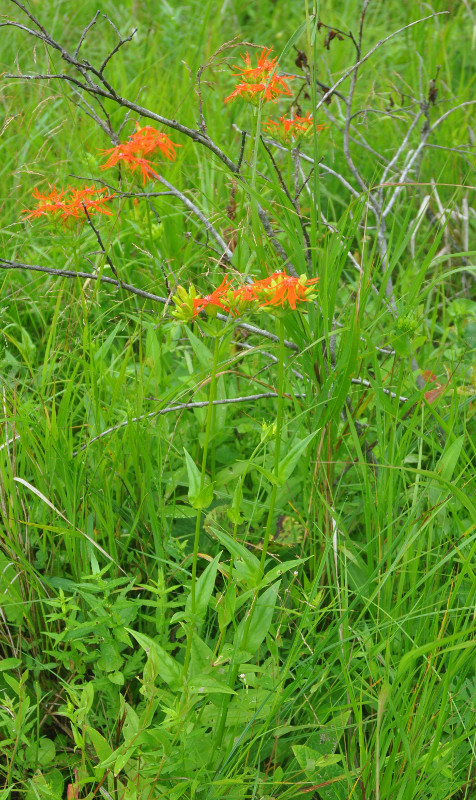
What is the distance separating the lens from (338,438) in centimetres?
157

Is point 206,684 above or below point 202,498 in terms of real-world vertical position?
below

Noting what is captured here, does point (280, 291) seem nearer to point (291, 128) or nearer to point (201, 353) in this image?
point (201, 353)

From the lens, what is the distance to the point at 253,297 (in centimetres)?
103

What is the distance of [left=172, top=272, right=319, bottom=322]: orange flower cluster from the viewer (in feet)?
3.25

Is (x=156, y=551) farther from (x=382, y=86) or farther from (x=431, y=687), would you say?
(x=382, y=86)

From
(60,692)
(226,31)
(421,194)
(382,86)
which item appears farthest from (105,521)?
(226,31)

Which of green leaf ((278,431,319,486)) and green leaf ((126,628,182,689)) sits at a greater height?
green leaf ((278,431,319,486))

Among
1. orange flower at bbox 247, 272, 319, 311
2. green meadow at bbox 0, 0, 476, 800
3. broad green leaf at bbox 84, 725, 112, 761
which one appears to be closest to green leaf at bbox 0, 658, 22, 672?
green meadow at bbox 0, 0, 476, 800

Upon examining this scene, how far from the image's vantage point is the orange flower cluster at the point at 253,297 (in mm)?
992

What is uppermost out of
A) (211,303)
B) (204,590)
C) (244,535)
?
(211,303)

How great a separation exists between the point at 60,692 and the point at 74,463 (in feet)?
1.44

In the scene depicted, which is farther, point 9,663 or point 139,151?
point 139,151

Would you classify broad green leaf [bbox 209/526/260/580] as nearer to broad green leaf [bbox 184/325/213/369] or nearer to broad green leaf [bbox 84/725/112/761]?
broad green leaf [bbox 84/725/112/761]

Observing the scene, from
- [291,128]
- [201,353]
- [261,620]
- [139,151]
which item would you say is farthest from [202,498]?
[139,151]
